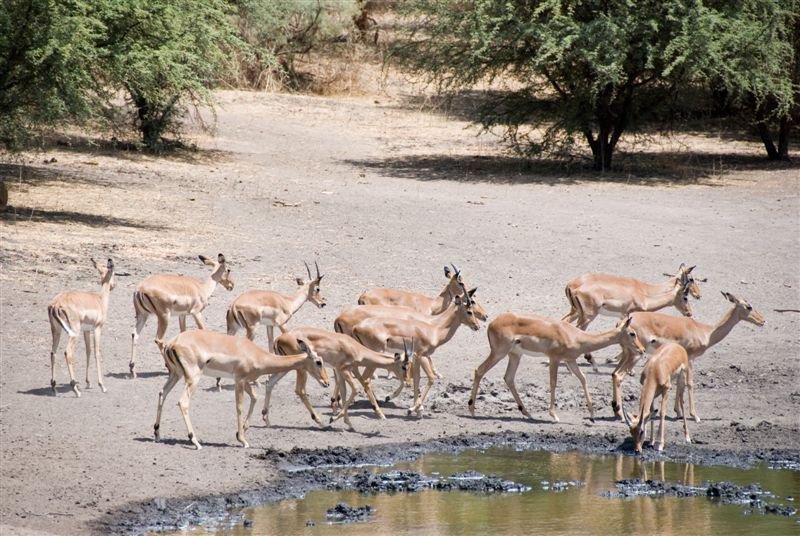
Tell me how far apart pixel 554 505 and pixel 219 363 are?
303 cm

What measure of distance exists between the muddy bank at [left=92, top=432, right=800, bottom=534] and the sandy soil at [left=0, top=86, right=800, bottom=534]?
0.10 meters

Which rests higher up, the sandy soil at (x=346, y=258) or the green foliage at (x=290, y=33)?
the green foliage at (x=290, y=33)

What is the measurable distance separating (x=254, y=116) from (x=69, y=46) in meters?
15.4

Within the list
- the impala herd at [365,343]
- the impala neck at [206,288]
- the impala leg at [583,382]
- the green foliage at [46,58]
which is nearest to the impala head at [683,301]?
the impala herd at [365,343]

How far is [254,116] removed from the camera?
110 ft

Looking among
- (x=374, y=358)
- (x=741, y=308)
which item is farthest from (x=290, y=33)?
(x=374, y=358)

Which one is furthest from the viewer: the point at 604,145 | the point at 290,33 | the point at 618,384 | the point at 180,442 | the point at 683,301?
the point at 290,33

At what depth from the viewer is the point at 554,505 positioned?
32.6 ft

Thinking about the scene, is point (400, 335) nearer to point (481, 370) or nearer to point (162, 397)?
point (481, 370)

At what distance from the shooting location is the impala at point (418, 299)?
1405cm

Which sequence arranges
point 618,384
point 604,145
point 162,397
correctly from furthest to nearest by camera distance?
1. point 604,145
2. point 618,384
3. point 162,397

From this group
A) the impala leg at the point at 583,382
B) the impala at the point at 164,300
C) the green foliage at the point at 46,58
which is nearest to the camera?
the impala leg at the point at 583,382

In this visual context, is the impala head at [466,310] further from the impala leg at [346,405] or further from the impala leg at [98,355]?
the impala leg at [98,355]

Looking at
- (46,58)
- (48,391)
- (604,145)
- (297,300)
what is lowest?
(48,391)
